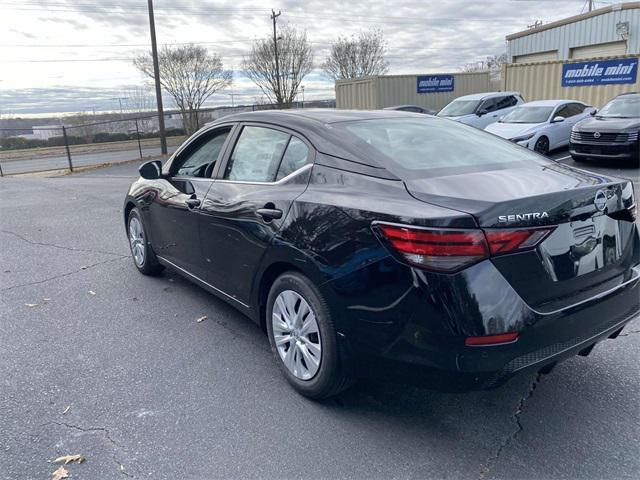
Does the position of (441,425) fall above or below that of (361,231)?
below

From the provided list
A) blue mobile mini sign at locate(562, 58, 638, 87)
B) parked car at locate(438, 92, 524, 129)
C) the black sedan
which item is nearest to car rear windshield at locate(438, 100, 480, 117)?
parked car at locate(438, 92, 524, 129)

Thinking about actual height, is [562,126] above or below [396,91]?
below

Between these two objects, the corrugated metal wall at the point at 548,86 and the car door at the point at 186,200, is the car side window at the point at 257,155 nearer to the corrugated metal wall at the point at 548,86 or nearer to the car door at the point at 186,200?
the car door at the point at 186,200

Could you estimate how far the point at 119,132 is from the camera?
39188 millimetres

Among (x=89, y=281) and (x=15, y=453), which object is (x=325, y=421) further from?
(x=89, y=281)

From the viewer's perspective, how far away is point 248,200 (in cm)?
329

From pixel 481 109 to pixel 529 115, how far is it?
3247mm

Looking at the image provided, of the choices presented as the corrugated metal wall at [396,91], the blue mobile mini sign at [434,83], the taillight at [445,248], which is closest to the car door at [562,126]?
the corrugated metal wall at [396,91]

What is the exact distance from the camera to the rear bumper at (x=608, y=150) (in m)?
10.7

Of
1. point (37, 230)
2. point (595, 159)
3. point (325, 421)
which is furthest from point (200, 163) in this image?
point (595, 159)

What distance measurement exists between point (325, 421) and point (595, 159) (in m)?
11.2

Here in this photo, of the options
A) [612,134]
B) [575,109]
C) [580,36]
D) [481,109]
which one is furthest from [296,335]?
[580,36]

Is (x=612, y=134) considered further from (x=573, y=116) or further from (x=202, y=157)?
(x=202, y=157)

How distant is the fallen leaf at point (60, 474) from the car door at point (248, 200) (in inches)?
55.7
